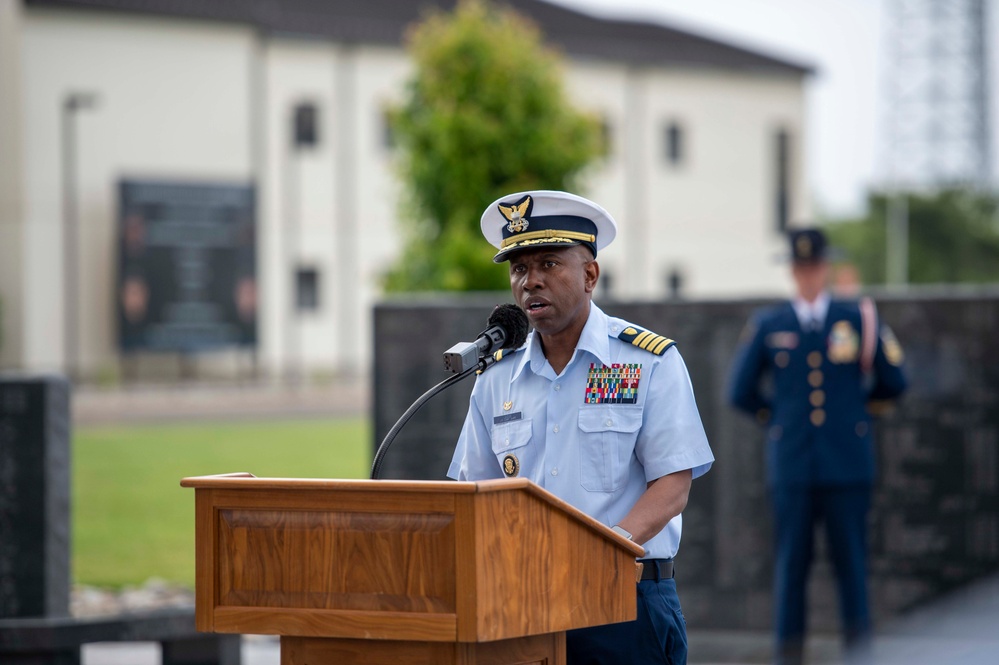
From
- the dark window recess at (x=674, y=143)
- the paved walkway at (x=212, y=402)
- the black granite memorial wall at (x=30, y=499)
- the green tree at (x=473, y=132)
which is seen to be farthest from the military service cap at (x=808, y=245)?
the dark window recess at (x=674, y=143)

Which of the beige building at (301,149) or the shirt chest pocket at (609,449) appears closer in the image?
the shirt chest pocket at (609,449)

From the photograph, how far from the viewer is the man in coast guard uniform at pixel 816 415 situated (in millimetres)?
7137

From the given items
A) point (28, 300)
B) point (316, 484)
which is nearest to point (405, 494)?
point (316, 484)

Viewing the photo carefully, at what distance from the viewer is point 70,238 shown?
35.9m

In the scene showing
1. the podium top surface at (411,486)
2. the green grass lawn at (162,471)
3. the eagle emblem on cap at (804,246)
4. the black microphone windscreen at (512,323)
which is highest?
the eagle emblem on cap at (804,246)

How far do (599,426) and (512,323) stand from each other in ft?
1.09

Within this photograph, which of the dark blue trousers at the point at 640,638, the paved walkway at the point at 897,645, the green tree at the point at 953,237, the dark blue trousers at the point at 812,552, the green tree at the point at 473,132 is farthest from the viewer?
the green tree at the point at 953,237

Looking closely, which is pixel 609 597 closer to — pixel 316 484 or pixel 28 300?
pixel 316 484

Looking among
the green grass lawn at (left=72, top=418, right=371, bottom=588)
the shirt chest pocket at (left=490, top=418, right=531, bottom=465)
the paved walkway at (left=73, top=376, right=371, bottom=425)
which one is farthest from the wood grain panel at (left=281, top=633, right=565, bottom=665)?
the paved walkway at (left=73, top=376, right=371, bottom=425)

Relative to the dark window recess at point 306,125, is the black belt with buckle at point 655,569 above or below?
below

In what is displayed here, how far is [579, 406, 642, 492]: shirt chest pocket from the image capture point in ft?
11.3

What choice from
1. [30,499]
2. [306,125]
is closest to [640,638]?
[30,499]

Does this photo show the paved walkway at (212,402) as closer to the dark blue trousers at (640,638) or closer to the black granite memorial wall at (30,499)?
the black granite memorial wall at (30,499)

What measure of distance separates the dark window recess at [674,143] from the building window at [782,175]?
452cm
